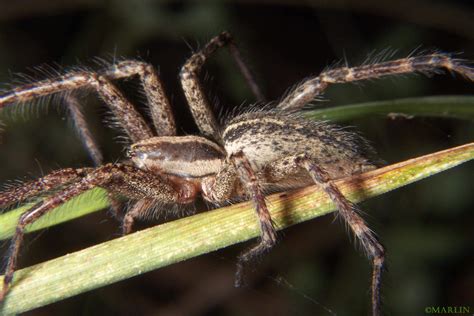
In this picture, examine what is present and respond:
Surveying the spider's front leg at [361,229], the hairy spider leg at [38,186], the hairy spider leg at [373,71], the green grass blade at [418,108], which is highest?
the hairy spider leg at [38,186]

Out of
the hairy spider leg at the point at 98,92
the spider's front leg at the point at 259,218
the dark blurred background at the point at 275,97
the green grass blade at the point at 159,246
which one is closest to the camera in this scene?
the green grass blade at the point at 159,246

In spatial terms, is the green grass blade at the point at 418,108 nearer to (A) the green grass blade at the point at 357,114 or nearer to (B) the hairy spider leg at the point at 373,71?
(A) the green grass blade at the point at 357,114

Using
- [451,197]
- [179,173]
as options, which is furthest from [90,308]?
[451,197]

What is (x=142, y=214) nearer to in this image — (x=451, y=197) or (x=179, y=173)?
(x=179, y=173)

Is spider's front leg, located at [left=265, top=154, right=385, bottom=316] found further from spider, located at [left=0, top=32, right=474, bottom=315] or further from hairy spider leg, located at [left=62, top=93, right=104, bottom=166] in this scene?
hairy spider leg, located at [left=62, top=93, right=104, bottom=166]

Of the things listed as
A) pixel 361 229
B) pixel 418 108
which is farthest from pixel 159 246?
pixel 418 108

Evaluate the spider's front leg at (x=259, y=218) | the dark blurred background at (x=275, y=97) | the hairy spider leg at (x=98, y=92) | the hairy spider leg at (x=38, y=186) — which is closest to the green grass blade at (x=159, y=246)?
the spider's front leg at (x=259, y=218)

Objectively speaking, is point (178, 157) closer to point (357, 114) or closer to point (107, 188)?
point (107, 188)
